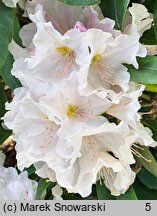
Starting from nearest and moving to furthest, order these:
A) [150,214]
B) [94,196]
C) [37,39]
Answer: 1. [37,39]
2. [150,214]
3. [94,196]

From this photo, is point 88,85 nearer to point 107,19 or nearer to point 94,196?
point 107,19

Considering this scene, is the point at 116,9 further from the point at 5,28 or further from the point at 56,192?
the point at 56,192

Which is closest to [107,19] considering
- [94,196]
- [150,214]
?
[150,214]

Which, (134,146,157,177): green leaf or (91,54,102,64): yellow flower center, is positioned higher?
(91,54,102,64): yellow flower center

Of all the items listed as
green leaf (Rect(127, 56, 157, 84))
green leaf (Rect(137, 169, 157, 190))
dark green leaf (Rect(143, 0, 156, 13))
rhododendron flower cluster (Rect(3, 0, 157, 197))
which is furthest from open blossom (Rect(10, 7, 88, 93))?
green leaf (Rect(137, 169, 157, 190))

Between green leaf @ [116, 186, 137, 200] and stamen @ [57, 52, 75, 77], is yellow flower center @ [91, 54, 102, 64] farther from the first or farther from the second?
green leaf @ [116, 186, 137, 200]

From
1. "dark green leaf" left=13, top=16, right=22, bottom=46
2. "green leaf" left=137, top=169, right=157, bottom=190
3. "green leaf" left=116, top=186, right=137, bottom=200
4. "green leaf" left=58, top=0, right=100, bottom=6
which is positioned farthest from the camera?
"green leaf" left=137, top=169, right=157, bottom=190
